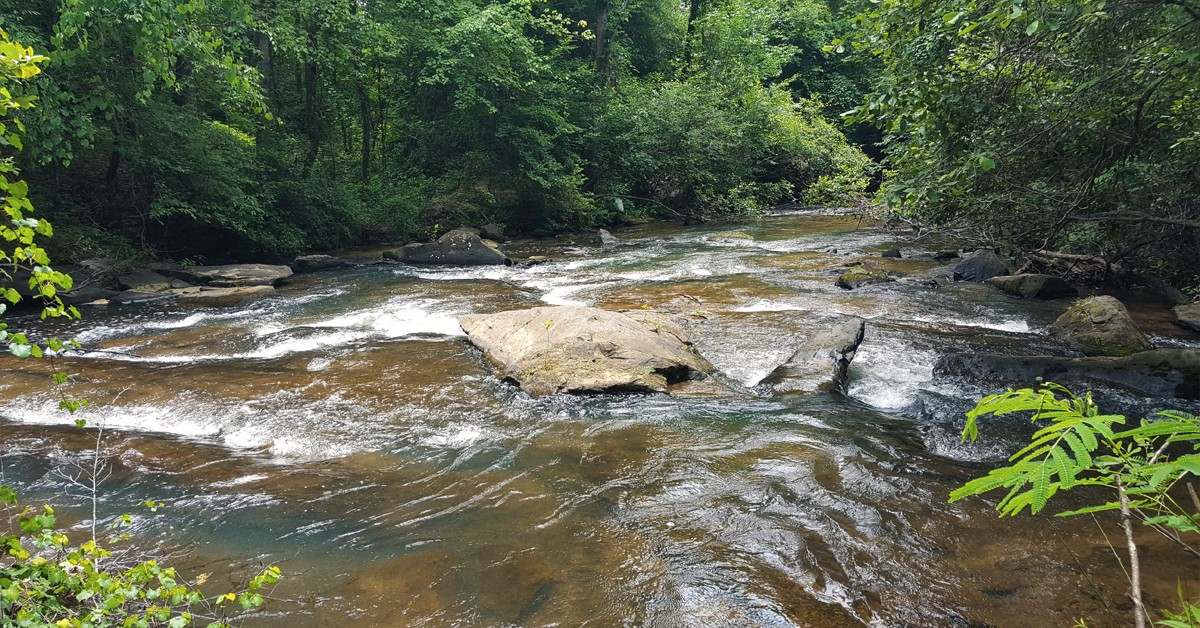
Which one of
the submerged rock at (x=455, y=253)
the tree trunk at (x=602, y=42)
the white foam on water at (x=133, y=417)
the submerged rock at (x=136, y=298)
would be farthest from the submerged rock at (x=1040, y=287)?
the tree trunk at (x=602, y=42)

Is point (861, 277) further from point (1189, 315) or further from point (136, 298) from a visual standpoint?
point (136, 298)

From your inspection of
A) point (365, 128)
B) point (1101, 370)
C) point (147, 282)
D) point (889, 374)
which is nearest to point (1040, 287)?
point (1101, 370)

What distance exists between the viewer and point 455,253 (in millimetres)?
15906

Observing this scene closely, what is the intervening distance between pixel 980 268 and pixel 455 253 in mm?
11288

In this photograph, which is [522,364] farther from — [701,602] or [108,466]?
[701,602]

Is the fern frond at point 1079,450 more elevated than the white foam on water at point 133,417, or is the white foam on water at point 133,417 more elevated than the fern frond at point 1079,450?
the fern frond at point 1079,450

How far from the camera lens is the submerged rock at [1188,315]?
8633 mm

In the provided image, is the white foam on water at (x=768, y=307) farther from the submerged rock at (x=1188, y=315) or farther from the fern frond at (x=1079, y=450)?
the fern frond at (x=1079, y=450)

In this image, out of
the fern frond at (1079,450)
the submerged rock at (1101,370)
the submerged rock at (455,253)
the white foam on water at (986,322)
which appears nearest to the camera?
the fern frond at (1079,450)

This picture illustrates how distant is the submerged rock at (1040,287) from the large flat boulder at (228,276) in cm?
1373

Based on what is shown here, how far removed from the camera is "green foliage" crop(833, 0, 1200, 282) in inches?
219

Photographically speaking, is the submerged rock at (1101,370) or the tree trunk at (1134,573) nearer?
the tree trunk at (1134,573)

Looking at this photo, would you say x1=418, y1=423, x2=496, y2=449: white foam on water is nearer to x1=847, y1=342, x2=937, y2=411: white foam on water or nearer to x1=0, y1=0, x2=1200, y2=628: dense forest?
x1=0, y1=0, x2=1200, y2=628: dense forest

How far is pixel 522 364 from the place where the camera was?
700 centimetres
